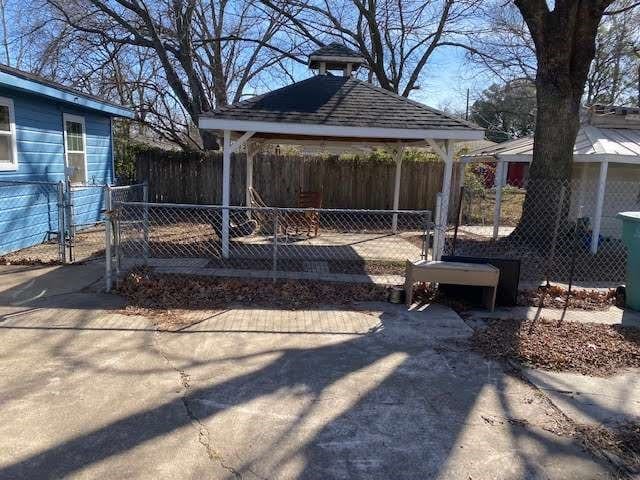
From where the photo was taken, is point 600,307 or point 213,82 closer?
point 600,307

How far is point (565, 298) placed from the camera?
6.40 metres

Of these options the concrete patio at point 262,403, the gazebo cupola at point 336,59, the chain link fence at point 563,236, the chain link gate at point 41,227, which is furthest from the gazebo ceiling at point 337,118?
the concrete patio at point 262,403

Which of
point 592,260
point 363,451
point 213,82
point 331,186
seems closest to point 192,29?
point 213,82

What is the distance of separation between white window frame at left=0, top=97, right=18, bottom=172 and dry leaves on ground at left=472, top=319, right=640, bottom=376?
→ 806 cm

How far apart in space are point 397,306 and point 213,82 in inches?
717

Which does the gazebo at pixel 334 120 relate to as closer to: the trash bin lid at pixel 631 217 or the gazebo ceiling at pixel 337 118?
the gazebo ceiling at pixel 337 118

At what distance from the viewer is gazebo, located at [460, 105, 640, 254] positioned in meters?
10.1

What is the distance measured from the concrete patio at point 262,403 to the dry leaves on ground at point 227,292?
1.68 ft

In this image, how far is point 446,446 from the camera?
9.46 feet

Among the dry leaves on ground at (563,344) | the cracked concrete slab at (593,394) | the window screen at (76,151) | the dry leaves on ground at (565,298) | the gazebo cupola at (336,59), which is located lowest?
the cracked concrete slab at (593,394)

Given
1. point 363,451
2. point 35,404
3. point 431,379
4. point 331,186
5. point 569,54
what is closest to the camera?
point 363,451

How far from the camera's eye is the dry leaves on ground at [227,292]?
562 cm

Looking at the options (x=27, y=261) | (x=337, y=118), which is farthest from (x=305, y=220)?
(x=27, y=261)

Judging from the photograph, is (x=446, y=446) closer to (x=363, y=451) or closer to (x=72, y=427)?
(x=363, y=451)
